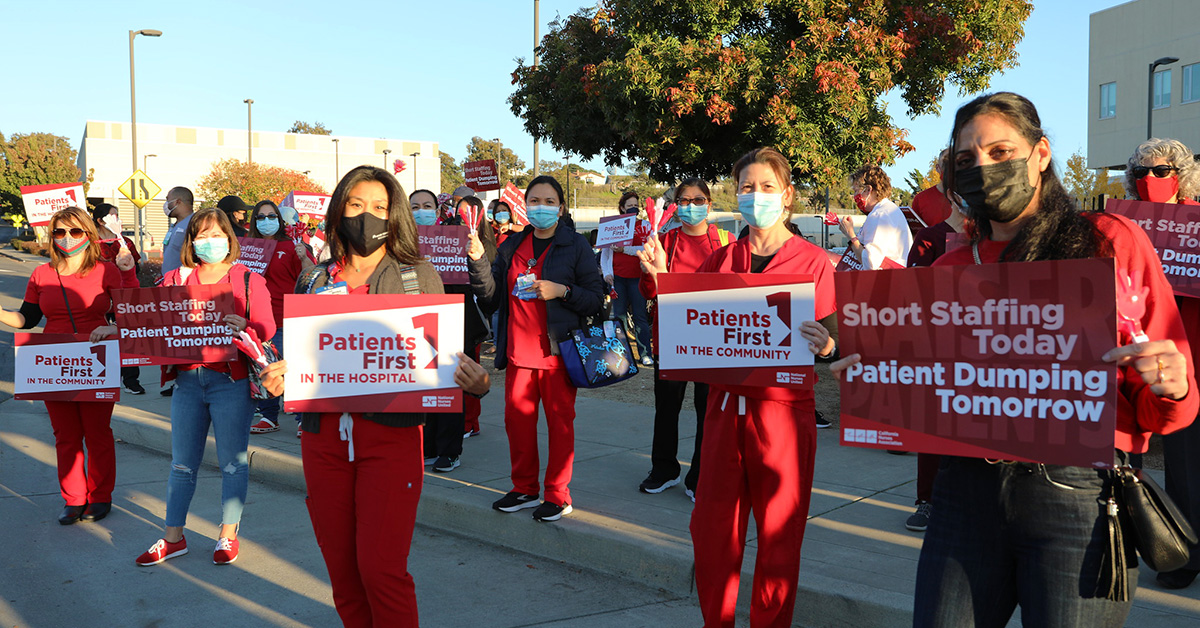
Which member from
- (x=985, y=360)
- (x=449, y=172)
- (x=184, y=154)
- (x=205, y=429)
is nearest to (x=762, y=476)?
(x=985, y=360)

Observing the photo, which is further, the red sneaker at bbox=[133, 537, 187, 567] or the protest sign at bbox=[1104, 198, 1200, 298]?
the red sneaker at bbox=[133, 537, 187, 567]

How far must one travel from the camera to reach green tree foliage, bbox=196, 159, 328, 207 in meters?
59.7

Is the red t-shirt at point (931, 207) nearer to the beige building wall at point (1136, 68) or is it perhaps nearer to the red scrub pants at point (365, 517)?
the red scrub pants at point (365, 517)

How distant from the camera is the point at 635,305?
12734mm

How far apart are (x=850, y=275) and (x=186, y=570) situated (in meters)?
4.47

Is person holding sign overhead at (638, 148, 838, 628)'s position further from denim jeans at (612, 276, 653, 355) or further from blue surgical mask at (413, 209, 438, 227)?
denim jeans at (612, 276, 653, 355)

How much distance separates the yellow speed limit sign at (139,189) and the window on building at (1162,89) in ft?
142

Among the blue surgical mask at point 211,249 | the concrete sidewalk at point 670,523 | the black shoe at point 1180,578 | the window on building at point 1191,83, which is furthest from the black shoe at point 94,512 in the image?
the window on building at point 1191,83

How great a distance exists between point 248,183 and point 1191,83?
54.8 m

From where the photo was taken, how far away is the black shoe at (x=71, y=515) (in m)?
6.23

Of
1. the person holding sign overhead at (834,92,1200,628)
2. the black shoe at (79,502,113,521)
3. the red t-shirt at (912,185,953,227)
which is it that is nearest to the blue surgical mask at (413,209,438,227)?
the black shoe at (79,502,113,521)

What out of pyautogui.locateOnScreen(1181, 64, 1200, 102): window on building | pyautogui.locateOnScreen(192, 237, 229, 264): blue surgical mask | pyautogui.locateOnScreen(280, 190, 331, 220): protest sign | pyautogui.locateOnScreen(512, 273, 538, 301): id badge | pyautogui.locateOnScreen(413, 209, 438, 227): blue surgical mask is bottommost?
pyautogui.locateOnScreen(512, 273, 538, 301): id badge

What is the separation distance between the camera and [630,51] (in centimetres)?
1355

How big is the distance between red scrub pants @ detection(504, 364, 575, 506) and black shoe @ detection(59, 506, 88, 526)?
320cm
